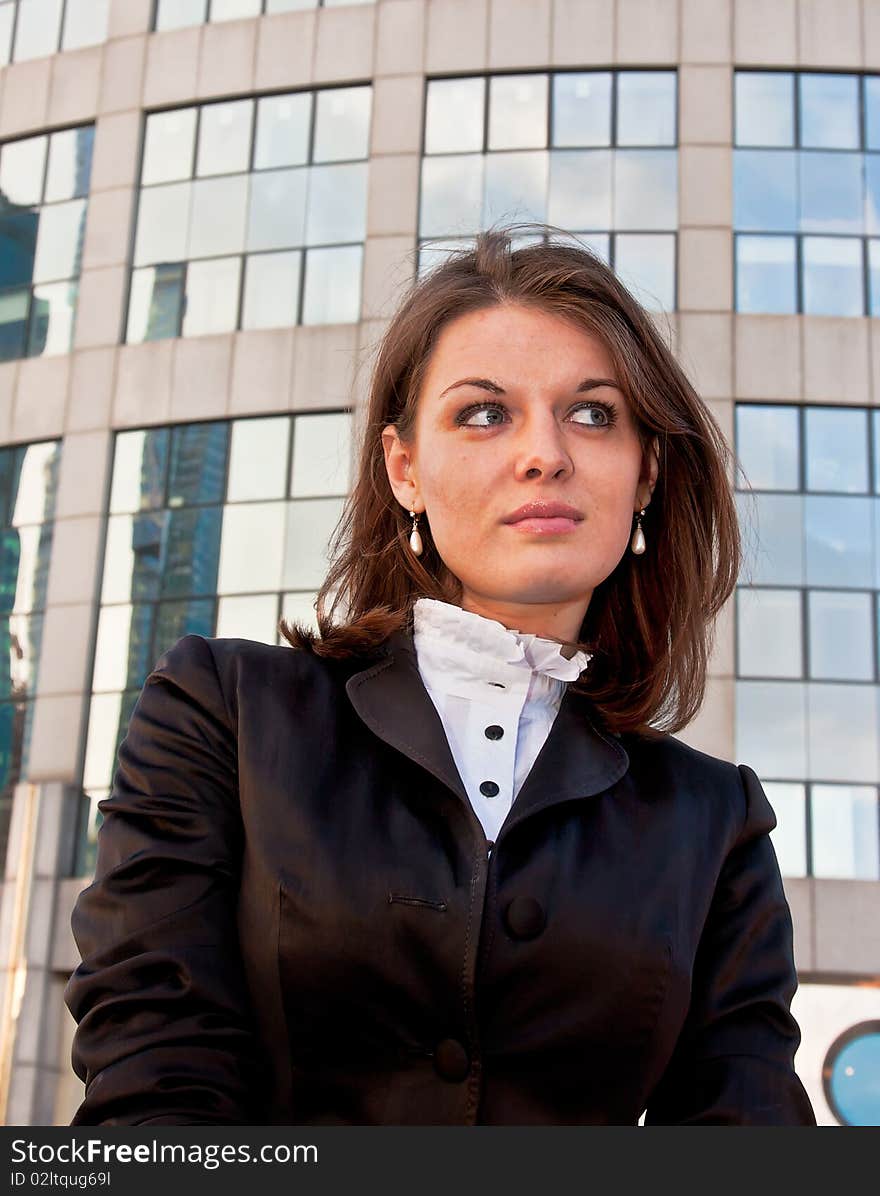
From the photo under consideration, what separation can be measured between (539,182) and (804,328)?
397cm

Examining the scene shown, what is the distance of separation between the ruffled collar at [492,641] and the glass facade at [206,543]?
16079mm

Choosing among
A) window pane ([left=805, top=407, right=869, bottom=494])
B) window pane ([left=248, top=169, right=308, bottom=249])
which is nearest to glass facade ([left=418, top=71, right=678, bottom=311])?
window pane ([left=248, top=169, right=308, bottom=249])

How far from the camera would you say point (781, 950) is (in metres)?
2.35

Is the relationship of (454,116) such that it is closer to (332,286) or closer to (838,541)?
(332,286)

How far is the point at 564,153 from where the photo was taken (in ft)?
64.5

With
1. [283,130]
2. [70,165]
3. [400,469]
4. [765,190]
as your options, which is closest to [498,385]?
[400,469]

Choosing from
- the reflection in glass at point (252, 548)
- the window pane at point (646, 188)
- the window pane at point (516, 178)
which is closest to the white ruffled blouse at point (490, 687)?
the reflection in glass at point (252, 548)

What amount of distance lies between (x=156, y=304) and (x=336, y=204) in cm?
276

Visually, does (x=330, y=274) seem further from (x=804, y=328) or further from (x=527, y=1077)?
(x=527, y=1077)

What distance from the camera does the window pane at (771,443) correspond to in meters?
18.5

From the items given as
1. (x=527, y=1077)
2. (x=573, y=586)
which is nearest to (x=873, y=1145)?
(x=527, y=1077)

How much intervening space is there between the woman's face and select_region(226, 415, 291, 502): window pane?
1679 cm

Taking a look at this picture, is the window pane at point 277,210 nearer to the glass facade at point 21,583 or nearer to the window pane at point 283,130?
the window pane at point 283,130

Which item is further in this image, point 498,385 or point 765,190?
point 765,190
